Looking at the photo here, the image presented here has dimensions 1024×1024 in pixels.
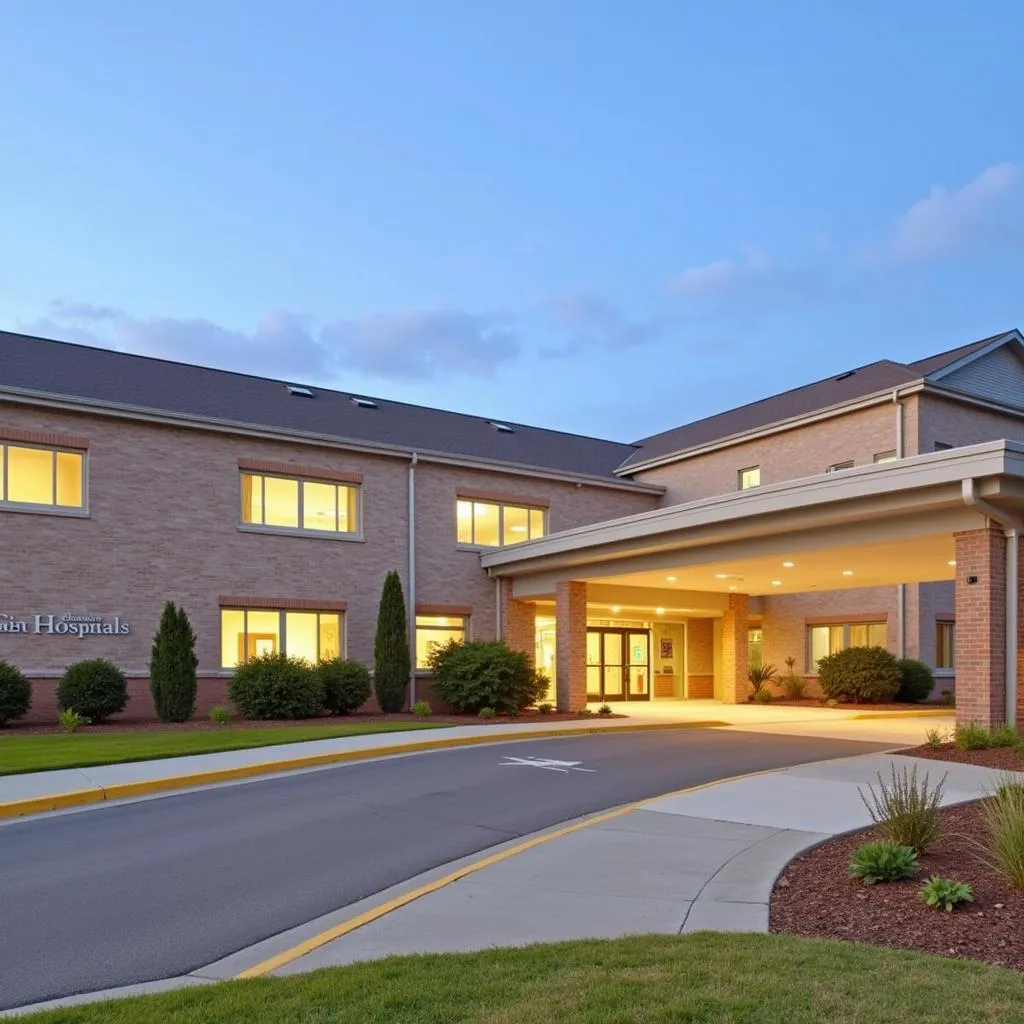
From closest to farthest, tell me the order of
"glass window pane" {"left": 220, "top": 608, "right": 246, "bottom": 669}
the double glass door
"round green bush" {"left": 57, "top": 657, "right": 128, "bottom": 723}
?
"round green bush" {"left": 57, "top": 657, "right": 128, "bottom": 723} < "glass window pane" {"left": 220, "top": 608, "right": 246, "bottom": 669} < the double glass door

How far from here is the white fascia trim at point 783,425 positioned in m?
26.1

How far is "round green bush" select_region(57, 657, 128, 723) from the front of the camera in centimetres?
1948

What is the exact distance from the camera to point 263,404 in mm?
26562

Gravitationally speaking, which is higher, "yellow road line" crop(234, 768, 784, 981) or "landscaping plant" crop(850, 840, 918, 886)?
"landscaping plant" crop(850, 840, 918, 886)

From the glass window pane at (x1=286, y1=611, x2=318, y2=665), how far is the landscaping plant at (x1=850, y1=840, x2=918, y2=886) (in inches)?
751

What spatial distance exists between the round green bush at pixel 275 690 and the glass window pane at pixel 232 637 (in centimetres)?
130

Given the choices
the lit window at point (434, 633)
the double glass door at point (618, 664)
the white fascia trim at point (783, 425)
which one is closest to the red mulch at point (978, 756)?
the white fascia trim at point (783, 425)

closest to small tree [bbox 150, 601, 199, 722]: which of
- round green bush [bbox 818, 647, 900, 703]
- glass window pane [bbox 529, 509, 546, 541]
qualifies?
glass window pane [bbox 529, 509, 546, 541]

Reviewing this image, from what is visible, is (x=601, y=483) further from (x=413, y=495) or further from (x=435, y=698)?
(x=435, y=698)

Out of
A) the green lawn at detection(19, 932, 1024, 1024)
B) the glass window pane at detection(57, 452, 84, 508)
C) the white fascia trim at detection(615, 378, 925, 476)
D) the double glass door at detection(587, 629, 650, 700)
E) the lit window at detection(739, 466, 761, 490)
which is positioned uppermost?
the white fascia trim at detection(615, 378, 925, 476)

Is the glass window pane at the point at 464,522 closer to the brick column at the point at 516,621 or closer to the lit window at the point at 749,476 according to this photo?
the brick column at the point at 516,621

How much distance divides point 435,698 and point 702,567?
8149 mm

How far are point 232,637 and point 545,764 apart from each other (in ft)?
38.7

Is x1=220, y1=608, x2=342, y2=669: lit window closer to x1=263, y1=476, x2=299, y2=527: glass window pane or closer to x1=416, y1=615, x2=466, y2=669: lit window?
x1=263, y1=476, x2=299, y2=527: glass window pane
